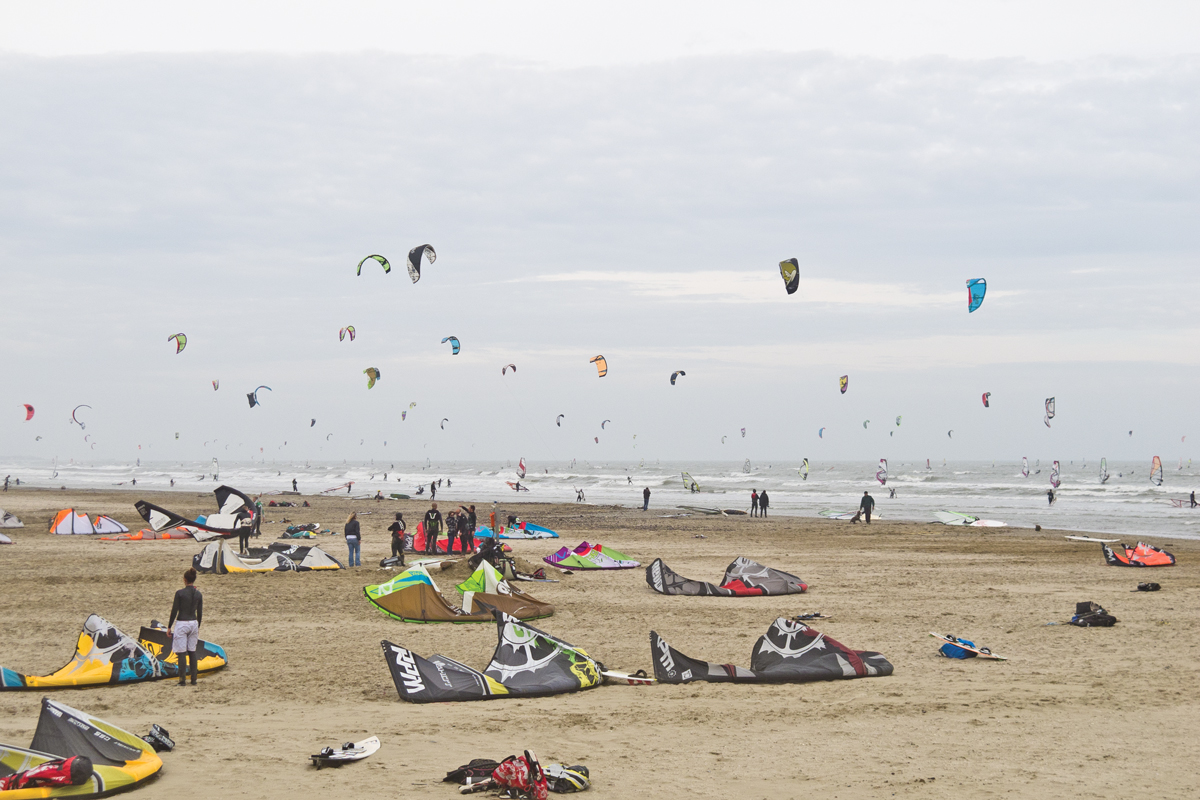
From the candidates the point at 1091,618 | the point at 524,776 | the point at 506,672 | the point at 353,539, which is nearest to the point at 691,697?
the point at 506,672

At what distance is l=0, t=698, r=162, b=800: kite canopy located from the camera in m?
4.22

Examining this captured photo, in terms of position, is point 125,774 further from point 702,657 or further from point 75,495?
point 75,495

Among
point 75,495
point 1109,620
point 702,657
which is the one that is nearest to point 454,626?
point 702,657

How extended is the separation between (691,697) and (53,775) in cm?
413

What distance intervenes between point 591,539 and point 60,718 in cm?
1734

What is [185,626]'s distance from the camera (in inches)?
274

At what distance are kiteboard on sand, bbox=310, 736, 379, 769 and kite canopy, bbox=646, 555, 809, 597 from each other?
23.9 feet

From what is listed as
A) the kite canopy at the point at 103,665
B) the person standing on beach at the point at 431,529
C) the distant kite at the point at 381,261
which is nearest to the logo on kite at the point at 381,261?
the distant kite at the point at 381,261

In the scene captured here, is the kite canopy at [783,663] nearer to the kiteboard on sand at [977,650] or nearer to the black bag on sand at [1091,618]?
the kiteboard on sand at [977,650]

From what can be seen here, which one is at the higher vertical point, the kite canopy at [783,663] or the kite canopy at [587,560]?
the kite canopy at [783,663]

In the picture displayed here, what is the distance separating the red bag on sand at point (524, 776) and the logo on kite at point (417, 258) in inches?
633

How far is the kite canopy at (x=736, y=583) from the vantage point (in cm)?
1216

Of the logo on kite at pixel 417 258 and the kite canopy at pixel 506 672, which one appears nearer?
the kite canopy at pixel 506 672

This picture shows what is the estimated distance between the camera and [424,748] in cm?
540
